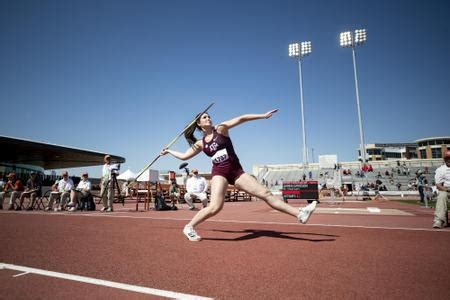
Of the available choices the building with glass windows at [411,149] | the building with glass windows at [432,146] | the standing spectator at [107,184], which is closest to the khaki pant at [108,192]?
the standing spectator at [107,184]

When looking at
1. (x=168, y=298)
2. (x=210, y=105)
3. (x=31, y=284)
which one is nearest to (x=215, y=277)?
(x=168, y=298)

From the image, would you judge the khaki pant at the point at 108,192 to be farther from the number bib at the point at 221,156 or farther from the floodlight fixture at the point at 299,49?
the floodlight fixture at the point at 299,49

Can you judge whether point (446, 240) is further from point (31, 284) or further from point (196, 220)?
point (31, 284)

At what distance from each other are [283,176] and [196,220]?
5203cm

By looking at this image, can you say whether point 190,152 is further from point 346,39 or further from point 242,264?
point 346,39

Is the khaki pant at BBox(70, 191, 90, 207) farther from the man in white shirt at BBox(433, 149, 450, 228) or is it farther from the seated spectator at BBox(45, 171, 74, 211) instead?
the man in white shirt at BBox(433, 149, 450, 228)

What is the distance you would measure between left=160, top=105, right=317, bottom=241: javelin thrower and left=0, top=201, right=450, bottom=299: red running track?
415mm

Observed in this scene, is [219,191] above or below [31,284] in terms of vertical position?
above

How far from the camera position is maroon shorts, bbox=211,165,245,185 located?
4105mm

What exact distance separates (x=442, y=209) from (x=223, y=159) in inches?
183

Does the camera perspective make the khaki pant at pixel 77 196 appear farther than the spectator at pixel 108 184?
Yes

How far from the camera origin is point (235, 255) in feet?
10.2

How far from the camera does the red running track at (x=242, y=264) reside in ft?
6.64

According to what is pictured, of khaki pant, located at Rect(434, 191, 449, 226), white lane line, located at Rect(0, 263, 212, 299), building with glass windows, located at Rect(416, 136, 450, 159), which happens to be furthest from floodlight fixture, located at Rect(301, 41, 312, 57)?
building with glass windows, located at Rect(416, 136, 450, 159)
